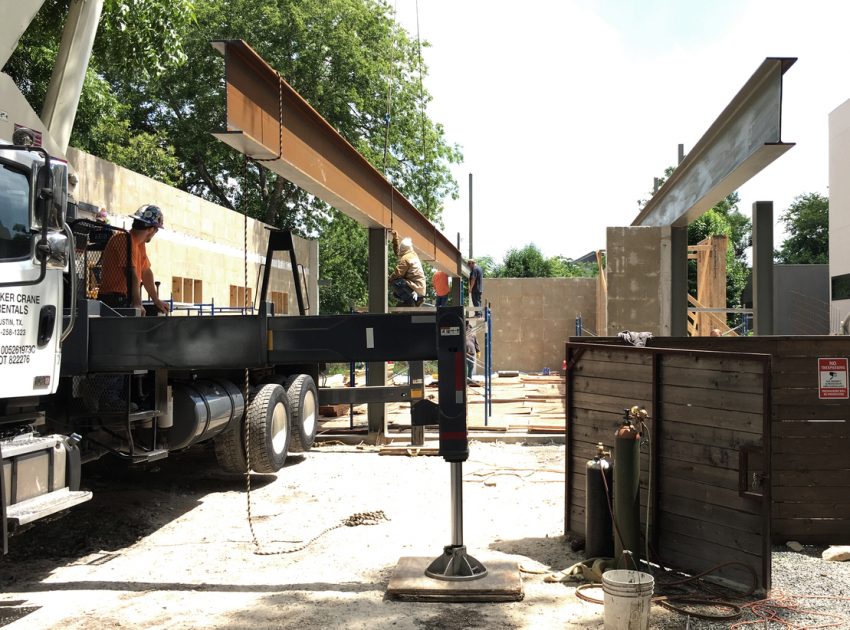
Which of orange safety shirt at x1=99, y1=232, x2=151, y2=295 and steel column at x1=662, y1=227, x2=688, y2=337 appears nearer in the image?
orange safety shirt at x1=99, y1=232, x2=151, y2=295

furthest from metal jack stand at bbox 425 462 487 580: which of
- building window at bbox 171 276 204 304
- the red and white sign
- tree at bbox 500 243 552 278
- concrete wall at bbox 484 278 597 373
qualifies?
tree at bbox 500 243 552 278

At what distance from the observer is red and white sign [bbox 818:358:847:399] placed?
7.00 meters

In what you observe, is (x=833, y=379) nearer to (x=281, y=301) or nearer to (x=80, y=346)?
(x=80, y=346)

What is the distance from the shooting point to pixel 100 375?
24.2 ft

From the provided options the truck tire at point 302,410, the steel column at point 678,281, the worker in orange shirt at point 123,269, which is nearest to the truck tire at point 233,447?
the truck tire at point 302,410

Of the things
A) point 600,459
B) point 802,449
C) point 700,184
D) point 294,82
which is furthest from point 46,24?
point 294,82

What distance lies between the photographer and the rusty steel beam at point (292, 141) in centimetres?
651

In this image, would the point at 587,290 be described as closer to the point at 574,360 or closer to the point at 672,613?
the point at 574,360

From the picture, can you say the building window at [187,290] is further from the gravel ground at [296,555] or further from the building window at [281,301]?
the gravel ground at [296,555]

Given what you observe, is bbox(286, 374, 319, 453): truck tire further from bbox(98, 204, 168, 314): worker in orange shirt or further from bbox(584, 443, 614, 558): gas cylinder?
bbox(584, 443, 614, 558): gas cylinder

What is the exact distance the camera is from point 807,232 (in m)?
54.7

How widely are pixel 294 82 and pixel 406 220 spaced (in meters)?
20.4

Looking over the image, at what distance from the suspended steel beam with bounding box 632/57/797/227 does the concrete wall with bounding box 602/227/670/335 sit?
0.60 meters

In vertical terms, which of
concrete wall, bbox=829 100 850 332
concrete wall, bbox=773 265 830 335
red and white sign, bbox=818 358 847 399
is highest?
concrete wall, bbox=829 100 850 332
